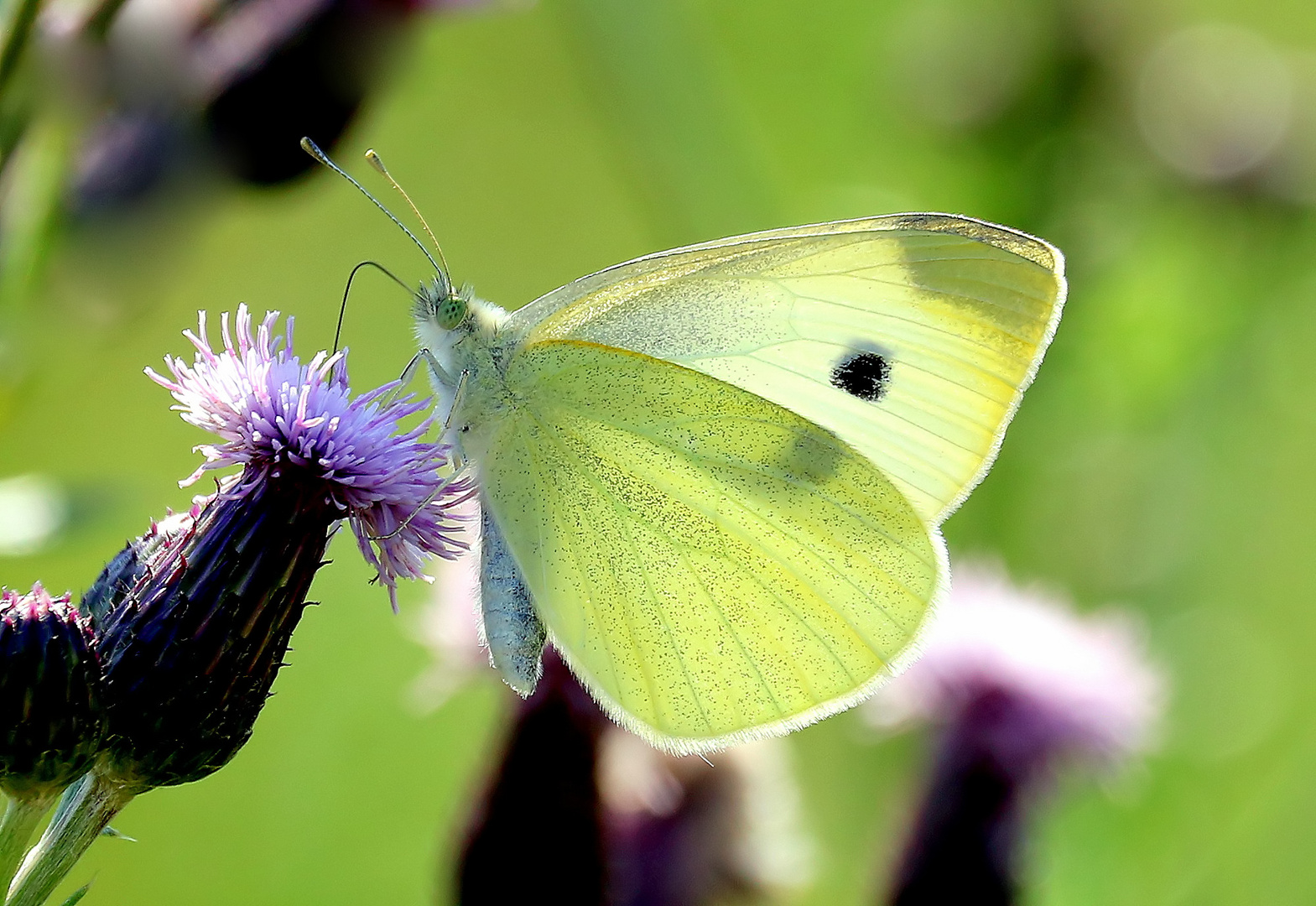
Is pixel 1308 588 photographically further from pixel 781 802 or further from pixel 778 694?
pixel 778 694

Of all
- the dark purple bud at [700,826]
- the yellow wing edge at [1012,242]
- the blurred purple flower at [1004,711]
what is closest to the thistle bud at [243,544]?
the yellow wing edge at [1012,242]

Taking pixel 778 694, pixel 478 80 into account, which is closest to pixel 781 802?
pixel 778 694

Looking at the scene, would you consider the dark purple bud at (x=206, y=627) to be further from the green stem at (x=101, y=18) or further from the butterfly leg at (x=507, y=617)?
the green stem at (x=101, y=18)

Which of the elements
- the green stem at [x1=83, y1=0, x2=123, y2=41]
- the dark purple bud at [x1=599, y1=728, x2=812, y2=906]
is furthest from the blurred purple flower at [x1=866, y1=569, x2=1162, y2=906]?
the green stem at [x1=83, y1=0, x2=123, y2=41]

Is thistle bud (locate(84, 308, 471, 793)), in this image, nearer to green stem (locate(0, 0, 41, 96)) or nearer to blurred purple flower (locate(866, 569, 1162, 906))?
green stem (locate(0, 0, 41, 96))

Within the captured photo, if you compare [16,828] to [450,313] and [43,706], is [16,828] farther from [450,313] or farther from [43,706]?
[450,313]

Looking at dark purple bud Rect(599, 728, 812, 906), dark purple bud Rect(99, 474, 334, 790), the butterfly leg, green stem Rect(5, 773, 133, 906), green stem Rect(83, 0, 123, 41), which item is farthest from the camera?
dark purple bud Rect(599, 728, 812, 906)
